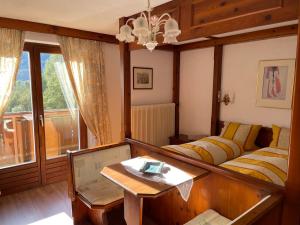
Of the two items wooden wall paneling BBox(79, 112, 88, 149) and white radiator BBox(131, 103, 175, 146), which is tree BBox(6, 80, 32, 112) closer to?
wooden wall paneling BBox(79, 112, 88, 149)

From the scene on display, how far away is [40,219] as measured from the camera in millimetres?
2473

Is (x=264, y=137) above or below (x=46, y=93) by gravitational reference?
below

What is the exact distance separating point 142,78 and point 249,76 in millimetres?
1737

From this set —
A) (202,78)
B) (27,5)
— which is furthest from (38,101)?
(202,78)

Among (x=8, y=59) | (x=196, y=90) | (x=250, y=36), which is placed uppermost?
(x=250, y=36)

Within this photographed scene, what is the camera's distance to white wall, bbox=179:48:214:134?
12.9 feet

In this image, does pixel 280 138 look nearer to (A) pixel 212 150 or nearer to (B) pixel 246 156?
(B) pixel 246 156

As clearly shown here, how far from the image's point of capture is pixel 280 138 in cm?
286

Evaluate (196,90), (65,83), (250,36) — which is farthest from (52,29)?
(250,36)

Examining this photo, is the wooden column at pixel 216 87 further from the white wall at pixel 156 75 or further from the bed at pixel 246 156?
the white wall at pixel 156 75

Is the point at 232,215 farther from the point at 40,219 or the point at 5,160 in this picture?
the point at 5,160

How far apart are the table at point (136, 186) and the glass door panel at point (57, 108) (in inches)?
67.8

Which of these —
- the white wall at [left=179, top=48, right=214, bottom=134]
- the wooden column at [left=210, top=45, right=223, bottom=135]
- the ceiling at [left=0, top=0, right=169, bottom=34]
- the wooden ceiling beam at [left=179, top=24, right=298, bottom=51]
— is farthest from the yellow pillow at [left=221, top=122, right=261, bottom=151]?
the ceiling at [left=0, top=0, right=169, bottom=34]

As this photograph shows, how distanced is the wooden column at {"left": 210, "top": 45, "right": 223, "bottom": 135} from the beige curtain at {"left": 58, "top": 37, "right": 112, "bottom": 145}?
1.75 meters
